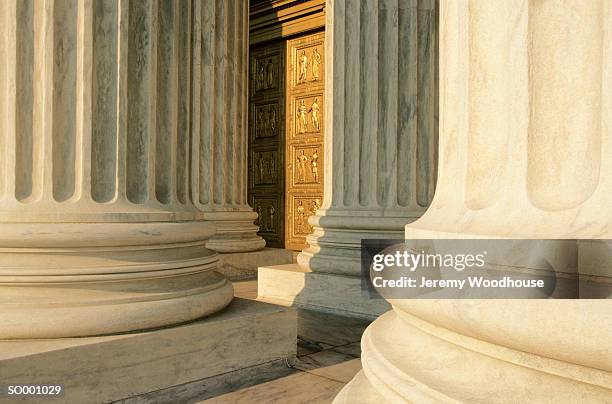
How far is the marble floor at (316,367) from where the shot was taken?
787 cm

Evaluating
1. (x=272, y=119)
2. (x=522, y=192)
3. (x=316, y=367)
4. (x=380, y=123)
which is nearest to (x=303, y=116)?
(x=272, y=119)

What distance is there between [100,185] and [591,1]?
6.40 m

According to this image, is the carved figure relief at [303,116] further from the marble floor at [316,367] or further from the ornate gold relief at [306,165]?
the marble floor at [316,367]

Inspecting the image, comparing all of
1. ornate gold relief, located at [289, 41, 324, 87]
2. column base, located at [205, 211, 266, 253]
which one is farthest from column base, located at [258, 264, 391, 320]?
ornate gold relief, located at [289, 41, 324, 87]

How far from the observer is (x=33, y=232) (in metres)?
7.55

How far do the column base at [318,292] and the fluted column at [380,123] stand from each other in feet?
1.00

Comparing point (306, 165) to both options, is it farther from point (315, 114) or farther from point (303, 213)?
point (315, 114)

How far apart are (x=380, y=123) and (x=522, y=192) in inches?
375

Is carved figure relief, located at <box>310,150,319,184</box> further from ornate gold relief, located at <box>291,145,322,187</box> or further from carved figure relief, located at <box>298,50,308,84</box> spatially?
carved figure relief, located at <box>298,50,308,84</box>

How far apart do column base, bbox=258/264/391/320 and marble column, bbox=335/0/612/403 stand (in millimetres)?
8122

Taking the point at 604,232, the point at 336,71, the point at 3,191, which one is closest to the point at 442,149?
the point at 604,232

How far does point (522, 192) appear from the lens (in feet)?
13.2

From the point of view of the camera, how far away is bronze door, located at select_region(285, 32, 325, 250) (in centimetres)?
2525

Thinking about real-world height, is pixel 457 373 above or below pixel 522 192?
below
